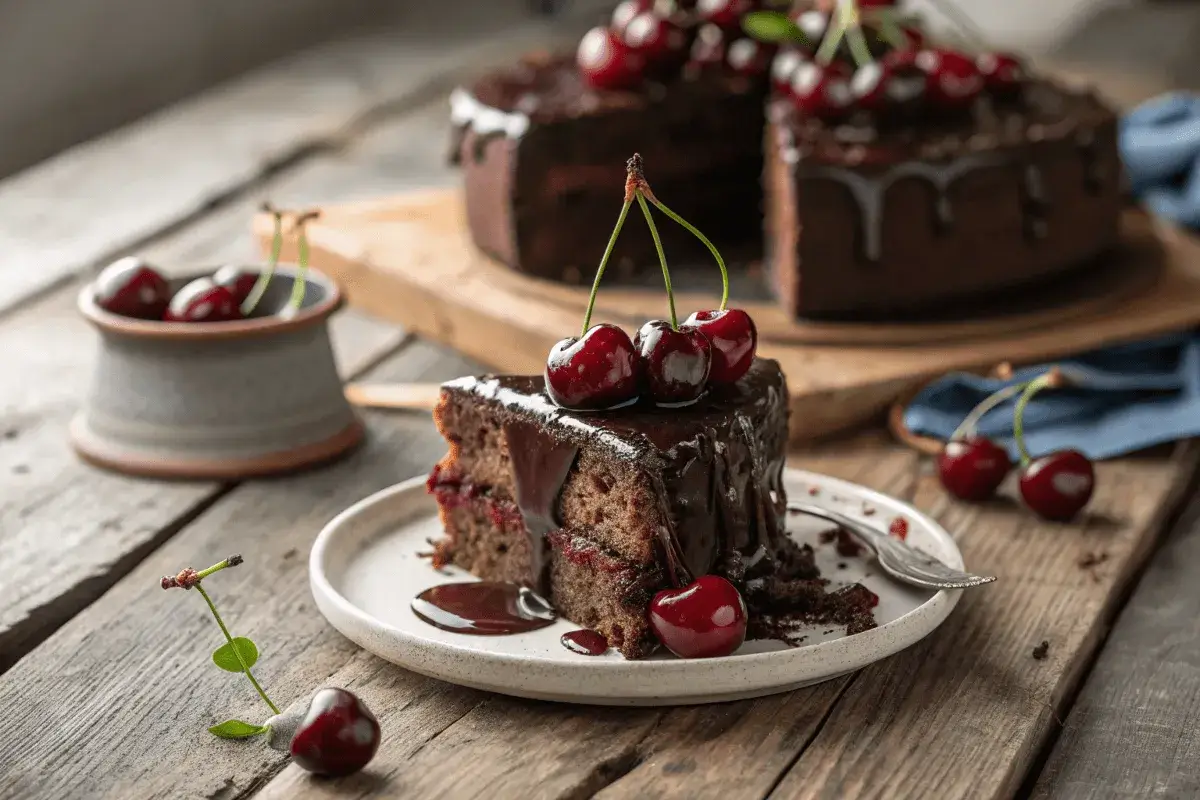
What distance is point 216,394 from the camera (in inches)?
115

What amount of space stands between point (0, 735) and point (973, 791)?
4.12 ft

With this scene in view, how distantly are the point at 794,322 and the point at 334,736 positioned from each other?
1.93m

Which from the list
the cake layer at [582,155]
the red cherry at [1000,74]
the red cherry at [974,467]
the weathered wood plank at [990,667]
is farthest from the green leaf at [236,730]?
the red cherry at [1000,74]

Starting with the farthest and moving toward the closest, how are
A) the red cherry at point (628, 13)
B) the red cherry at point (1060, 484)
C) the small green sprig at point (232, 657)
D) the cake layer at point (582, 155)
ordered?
1. the red cherry at point (628, 13)
2. the cake layer at point (582, 155)
3. the red cherry at point (1060, 484)
4. the small green sprig at point (232, 657)

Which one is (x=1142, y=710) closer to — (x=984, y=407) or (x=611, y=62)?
(x=984, y=407)

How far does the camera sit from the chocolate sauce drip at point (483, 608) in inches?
89.0

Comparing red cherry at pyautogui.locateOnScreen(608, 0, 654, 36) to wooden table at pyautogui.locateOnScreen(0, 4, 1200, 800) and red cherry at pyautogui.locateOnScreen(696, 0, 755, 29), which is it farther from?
wooden table at pyautogui.locateOnScreen(0, 4, 1200, 800)

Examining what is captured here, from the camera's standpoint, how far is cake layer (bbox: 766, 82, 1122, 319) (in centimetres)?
349

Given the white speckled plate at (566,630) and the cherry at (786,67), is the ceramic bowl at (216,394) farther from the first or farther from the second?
the cherry at (786,67)

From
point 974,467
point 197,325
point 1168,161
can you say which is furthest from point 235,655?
point 1168,161

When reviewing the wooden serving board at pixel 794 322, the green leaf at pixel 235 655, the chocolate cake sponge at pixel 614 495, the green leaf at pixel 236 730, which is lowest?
the wooden serving board at pixel 794 322

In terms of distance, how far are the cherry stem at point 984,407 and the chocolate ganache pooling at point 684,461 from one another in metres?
0.66

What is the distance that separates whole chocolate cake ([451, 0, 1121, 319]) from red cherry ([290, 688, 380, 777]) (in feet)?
6.23

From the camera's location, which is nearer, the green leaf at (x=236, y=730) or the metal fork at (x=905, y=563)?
the green leaf at (x=236, y=730)
